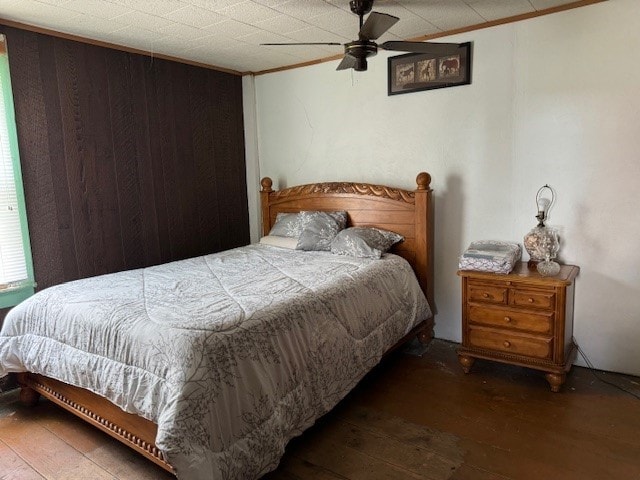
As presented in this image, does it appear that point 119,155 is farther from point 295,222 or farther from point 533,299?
point 533,299

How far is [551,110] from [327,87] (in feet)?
5.93

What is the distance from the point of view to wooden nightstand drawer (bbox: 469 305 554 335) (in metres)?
2.62

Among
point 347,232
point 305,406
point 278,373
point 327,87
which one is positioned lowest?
point 305,406

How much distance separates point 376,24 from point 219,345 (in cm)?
164

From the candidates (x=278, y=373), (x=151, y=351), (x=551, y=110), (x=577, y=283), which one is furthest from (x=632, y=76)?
(x=151, y=351)

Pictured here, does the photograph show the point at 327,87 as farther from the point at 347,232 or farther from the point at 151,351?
the point at 151,351

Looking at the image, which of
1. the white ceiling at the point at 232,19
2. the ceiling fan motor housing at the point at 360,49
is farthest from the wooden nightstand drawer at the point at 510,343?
the white ceiling at the point at 232,19

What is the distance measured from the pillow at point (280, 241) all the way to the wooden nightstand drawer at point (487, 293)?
143cm

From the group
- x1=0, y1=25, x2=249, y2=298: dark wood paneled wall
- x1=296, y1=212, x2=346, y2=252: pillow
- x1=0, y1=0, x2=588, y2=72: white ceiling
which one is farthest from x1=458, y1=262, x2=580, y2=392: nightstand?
x1=0, y1=25, x2=249, y2=298: dark wood paneled wall

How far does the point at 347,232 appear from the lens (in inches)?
131

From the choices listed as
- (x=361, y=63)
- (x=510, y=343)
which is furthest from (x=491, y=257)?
(x=361, y=63)

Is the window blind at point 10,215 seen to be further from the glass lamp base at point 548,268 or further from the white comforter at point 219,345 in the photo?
the glass lamp base at point 548,268

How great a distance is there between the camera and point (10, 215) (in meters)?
2.79

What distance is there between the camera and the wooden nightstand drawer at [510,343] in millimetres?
2643
